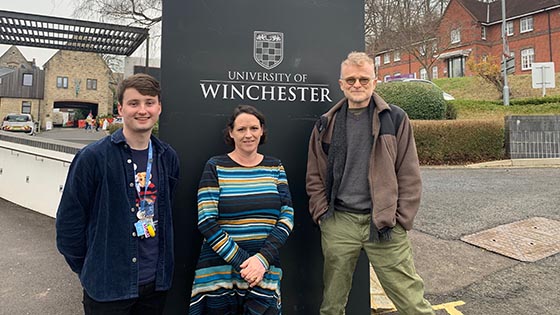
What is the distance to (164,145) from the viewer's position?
1.79 metres

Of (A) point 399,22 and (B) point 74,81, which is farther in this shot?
(B) point 74,81

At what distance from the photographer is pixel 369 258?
2043 mm

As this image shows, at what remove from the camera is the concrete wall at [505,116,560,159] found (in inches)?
359

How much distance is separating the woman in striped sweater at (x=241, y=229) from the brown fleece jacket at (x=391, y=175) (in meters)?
0.38

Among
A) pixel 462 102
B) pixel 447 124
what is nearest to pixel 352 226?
pixel 447 124

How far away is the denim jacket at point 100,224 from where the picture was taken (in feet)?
4.91

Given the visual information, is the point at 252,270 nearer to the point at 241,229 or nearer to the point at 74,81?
Answer: the point at 241,229

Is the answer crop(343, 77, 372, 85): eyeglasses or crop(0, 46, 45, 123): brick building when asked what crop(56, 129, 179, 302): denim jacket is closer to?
crop(343, 77, 372, 85): eyeglasses

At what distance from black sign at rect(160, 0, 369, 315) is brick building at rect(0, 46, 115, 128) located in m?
36.3

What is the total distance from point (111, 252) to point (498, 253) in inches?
156

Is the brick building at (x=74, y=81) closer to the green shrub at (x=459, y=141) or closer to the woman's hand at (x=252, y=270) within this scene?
the green shrub at (x=459, y=141)

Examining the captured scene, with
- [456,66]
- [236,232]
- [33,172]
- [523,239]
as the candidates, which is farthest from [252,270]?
[456,66]

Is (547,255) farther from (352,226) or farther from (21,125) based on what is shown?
(21,125)

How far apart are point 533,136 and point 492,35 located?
30537 mm
